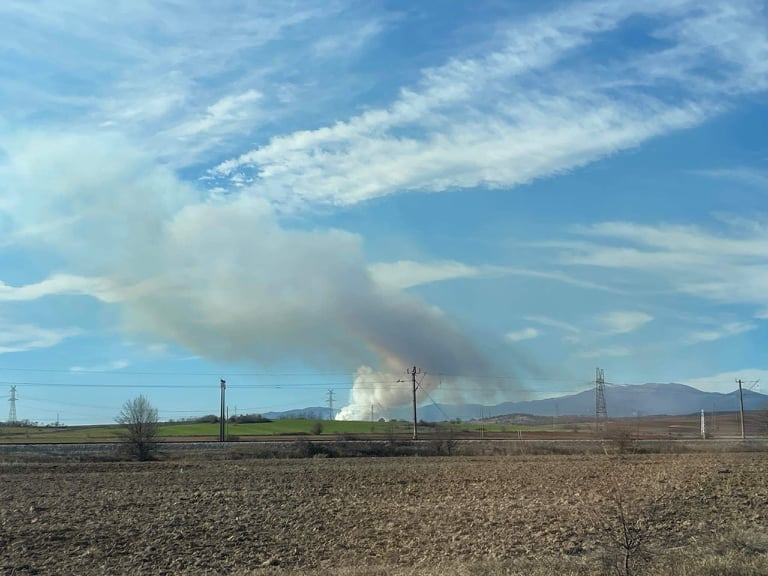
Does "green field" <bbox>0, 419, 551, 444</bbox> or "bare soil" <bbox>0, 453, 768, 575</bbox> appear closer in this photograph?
"bare soil" <bbox>0, 453, 768, 575</bbox>

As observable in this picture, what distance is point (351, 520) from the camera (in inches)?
897

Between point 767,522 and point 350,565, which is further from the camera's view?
point 767,522

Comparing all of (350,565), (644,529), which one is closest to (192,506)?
(350,565)

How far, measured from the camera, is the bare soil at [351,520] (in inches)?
653

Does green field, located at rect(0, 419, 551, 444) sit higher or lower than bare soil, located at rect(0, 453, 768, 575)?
lower

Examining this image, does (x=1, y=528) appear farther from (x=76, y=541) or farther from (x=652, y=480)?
(x=652, y=480)

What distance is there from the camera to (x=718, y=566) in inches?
496

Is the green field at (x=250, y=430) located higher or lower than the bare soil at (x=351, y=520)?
lower

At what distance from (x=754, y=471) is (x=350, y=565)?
30.0 meters

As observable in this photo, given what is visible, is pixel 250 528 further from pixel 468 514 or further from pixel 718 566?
pixel 718 566

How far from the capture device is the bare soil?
1658 cm

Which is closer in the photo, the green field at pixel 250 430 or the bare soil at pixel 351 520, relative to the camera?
the bare soil at pixel 351 520

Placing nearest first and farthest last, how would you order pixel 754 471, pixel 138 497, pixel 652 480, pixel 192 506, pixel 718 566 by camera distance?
pixel 718 566
pixel 192 506
pixel 138 497
pixel 652 480
pixel 754 471

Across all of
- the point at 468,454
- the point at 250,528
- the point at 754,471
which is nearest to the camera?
the point at 250,528
